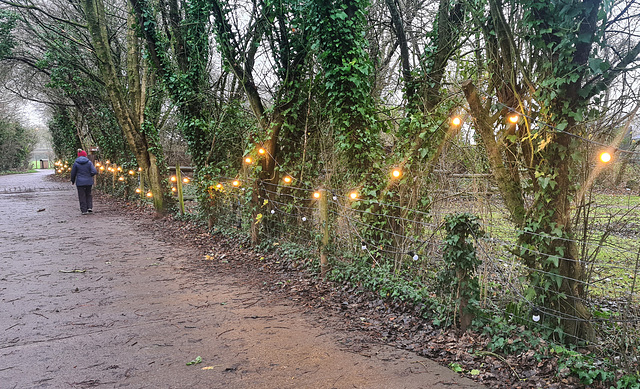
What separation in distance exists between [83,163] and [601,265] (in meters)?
Answer: 14.9

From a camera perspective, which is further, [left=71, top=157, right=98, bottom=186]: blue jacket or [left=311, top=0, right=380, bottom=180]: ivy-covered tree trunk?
[left=71, top=157, right=98, bottom=186]: blue jacket

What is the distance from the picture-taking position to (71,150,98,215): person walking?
44.2 feet

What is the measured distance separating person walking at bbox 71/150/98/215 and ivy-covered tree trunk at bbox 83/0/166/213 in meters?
2.20

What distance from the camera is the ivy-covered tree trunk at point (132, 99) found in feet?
37.7

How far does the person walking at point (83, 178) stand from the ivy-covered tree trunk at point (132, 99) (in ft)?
7.23

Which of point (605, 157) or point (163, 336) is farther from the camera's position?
point (163, 336)

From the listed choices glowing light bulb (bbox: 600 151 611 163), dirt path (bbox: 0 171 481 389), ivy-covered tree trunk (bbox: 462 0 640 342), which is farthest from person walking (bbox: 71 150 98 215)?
glowing light bulb (bbox: 600 151 611 163)

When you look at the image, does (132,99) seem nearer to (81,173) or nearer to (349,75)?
(81,173)

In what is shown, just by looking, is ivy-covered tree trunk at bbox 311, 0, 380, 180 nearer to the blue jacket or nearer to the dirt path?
the dirt path

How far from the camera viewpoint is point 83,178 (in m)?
13.5

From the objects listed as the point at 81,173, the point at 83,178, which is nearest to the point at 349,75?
the point at 83,178

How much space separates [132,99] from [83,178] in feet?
10.4

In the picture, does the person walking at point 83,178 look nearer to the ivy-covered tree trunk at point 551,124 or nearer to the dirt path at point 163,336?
the dirt path at point 163,336

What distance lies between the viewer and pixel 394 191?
20.3 feet
